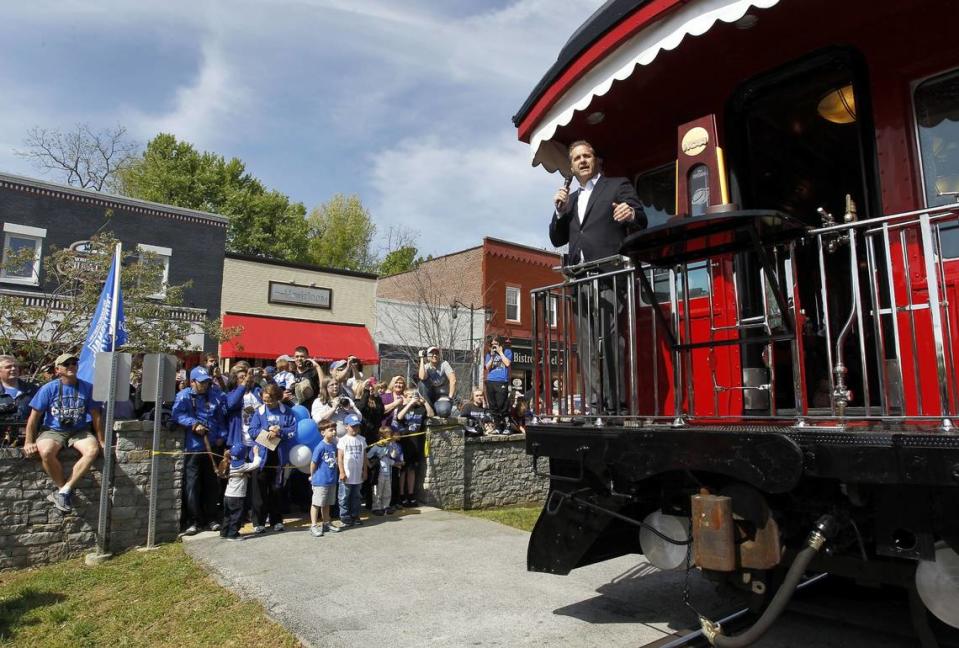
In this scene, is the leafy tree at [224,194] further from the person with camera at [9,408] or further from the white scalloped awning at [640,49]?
the white scalloped awning at [640,49]

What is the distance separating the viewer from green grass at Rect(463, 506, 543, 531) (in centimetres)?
829

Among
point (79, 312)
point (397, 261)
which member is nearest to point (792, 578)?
point (79, 312)

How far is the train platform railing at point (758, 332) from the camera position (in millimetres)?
2977

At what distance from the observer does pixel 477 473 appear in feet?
32.4

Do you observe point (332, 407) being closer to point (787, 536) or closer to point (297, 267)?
point (787, 536)

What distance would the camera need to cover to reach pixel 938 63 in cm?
345

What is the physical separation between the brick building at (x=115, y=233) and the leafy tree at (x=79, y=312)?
8.32 feet

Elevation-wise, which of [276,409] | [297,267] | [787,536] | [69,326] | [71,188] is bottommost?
[787,536]

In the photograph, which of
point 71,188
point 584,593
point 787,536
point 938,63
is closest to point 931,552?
point 787,536

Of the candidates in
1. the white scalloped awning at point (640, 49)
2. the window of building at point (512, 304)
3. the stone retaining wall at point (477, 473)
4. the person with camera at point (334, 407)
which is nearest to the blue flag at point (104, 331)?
the person with camera at point (334, 407)

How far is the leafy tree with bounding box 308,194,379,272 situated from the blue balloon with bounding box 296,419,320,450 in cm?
3195

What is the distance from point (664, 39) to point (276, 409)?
5952 mm

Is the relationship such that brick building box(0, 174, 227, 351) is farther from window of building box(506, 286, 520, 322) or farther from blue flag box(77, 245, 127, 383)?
window of building box(506, 286, 520, 322)

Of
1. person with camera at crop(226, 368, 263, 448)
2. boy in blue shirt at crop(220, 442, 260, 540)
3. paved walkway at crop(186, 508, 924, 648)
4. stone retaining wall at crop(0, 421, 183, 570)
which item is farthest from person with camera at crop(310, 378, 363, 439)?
stone retaining wall at crop(0, 421, 183, 570)
